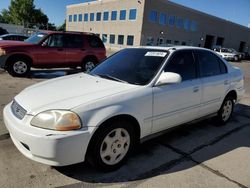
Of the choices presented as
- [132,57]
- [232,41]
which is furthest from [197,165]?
[232,41]

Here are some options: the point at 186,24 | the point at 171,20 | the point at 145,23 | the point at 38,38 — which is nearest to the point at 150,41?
the point at 145,23

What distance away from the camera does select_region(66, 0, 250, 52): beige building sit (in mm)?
38938

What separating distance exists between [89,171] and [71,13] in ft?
180

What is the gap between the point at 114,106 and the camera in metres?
3.05

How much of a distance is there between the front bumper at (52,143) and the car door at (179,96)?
1207mm

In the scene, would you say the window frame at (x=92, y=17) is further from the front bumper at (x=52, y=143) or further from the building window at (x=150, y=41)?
the front bumper at (x=52, y=143)

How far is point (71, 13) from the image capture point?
177 feet

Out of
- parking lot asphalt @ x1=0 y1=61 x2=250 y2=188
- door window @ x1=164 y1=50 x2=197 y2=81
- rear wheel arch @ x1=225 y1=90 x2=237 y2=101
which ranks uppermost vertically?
door window @ x1=164 y1=50 x2=197 y2=81

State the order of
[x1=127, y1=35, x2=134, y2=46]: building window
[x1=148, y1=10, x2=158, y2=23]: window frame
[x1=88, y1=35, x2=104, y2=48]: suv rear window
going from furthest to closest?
[x1=127, y1=35, x2=134, y2=46]: building window < [x1=148, y1=10, x2=158, y2=23]: window frame < [x1=88, y1=35, x2=104, y2=48]: suv rear window

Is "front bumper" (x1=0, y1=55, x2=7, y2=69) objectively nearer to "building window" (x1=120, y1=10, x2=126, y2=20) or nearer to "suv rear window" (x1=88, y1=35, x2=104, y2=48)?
"suv rear window" (x1=88, y1=35, x2=104, y2=48)

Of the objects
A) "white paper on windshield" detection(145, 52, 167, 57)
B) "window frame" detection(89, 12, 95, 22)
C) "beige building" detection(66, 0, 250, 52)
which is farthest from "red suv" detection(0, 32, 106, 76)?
"window frame" detection(89, 12, 95, 22)

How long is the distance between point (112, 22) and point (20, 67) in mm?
35888

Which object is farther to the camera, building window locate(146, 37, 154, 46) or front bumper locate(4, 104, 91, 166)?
building window locate(146, 37, 154, 46)

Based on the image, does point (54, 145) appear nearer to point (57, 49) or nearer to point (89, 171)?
point (89, 171)
